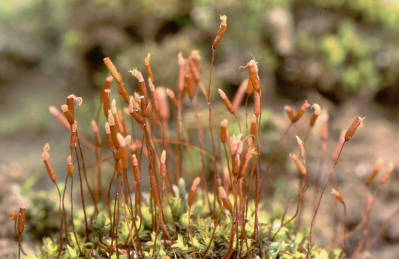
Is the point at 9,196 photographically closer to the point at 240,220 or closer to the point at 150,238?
the point at 150,238

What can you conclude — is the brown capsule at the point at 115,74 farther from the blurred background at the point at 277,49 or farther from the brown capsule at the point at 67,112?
the blurred background at the point at 277,49

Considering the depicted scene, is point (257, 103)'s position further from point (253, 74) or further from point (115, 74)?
point (115, 74)

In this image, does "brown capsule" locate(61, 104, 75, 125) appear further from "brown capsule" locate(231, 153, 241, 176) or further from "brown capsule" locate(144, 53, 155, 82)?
"brown capsule" locate(231, 153, 241, 176)

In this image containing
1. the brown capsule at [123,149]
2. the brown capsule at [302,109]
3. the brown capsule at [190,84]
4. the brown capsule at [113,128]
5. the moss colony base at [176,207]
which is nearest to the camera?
the brown capsule at [123,149]

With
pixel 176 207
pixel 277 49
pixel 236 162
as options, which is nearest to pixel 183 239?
pixel 176 207

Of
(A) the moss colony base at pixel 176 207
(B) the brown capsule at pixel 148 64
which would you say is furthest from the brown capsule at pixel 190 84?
(B) the brown capsule at pixel 148 64

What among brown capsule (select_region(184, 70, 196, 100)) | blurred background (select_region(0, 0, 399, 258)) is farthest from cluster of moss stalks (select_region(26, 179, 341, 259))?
blurred background (select_region(0, 0, 399, 258))

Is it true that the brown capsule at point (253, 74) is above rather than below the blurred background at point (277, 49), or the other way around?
below
